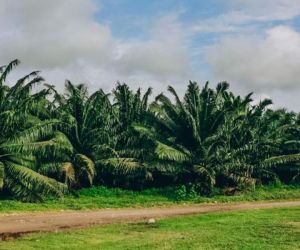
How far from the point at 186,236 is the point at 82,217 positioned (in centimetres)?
608

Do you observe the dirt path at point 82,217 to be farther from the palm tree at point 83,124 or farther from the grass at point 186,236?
the palm tree at point 83,124

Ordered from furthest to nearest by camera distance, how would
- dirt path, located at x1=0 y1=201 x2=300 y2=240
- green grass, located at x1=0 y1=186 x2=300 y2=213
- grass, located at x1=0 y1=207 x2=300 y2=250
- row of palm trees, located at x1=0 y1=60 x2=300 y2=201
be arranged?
row of palm trees, located at x1=0 y1=60 x2=300 y2=201 < green grass, located at x1=0 y1=186 x2=300 y2=213 < dirt path, located at x1=0 y1=201 x2=300 y2=240 < grass, located at x1=0 y1=207 x2=300 y2=250

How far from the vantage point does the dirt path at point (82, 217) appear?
631 inches

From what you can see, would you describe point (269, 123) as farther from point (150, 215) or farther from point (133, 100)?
point (150, 215)

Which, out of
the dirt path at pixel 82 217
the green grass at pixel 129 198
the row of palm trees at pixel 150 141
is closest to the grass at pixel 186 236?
the dirt path at pixel 82 217

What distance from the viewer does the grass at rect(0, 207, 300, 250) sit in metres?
12.2

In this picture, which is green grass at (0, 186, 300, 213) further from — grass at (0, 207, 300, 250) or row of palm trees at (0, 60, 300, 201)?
grass at (0, 207, 300, 250)

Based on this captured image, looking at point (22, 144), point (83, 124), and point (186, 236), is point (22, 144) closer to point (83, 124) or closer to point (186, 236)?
point (83, 124)

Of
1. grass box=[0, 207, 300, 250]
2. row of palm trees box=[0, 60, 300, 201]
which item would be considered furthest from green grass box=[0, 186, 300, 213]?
grass box=[0, 207, 300, 250]

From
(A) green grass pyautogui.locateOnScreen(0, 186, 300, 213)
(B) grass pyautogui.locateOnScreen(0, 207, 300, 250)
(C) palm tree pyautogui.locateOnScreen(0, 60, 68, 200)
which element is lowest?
(B) grass pyautogui.locateOnScreen(0, 207, 300, 250)

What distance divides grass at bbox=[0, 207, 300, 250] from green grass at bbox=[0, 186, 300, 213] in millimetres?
5570

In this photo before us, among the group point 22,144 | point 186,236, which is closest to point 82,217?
point 22,144

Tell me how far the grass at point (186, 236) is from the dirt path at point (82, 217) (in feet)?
4.55

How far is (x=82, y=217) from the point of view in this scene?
18578 millimetres
